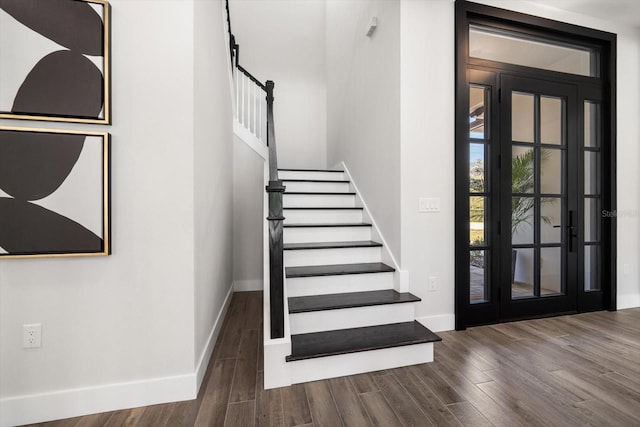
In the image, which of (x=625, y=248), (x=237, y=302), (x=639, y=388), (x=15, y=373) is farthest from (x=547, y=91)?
(x=15, y=373)

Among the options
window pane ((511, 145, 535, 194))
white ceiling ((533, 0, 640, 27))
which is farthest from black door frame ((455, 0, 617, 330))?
window pane ((511, 145, 535, 194))

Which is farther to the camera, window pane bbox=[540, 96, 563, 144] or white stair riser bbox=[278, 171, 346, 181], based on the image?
white stair riser bbox=[278, 171, 346, 181]

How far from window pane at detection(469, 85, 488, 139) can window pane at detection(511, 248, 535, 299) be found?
1165mm

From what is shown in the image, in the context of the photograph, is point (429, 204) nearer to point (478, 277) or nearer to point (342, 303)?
point (478, 277)

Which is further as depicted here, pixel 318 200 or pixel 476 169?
pixel 318 200

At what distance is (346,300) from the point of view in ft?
7.29

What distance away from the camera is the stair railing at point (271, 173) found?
1.81 metres

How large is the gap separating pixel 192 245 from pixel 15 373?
104cm

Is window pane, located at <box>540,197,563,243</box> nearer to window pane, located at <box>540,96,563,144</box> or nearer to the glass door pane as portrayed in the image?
the glass door pane

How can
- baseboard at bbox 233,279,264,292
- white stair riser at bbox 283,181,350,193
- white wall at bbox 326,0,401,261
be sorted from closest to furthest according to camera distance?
white wall at bbox 326,0,401,261
white stair riser at bbox 283,181,350,193
baseboard at bbox 233,279,264,292

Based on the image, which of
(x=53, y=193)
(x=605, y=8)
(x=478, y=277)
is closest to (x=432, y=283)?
(x=478, y=277)

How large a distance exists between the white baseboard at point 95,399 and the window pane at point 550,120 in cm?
358

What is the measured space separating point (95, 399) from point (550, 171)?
398 cm

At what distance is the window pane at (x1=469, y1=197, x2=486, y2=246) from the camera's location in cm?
265
